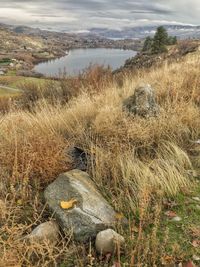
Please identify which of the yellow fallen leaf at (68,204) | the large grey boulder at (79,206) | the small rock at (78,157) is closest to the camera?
the large grey boulder at (79,206)

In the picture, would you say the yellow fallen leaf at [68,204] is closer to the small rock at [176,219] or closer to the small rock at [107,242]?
the small rock at [107,242]

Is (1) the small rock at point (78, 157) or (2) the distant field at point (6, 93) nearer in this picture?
(1) the small rock at point (78, 157)

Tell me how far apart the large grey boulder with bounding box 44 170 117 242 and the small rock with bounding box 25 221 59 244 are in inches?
3.2

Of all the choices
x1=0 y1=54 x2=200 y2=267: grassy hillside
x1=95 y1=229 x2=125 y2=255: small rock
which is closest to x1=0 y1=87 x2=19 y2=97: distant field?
x1=0 y1=54 x2=200 y2=267: grassy hillside

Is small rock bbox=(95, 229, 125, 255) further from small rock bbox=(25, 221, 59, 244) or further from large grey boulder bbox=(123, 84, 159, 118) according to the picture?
large grey boulder bbox=(123, 84, 159, 118)

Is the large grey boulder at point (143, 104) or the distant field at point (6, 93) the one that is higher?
the large grey boulder at point (143, 104)

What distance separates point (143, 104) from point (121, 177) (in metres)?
1.75

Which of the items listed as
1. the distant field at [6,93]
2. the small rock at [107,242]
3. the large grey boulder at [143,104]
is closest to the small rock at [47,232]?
the small rock at [107,242]

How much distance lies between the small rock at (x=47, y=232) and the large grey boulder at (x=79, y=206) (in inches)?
3.2

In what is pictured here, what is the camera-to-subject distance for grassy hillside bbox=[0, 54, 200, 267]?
286cm

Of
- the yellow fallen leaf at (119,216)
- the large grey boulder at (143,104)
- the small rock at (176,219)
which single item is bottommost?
the small rock at (176,219)

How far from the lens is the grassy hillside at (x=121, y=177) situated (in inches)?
113

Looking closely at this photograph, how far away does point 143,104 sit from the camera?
5441 mm

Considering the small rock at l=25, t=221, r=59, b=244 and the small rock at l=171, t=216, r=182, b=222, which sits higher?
the small rock at l=25, t=221, r=59, b=244
